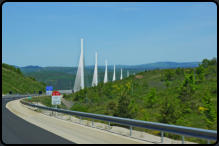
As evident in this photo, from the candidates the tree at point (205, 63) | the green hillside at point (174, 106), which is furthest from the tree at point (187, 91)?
the tree at point (205, 63)

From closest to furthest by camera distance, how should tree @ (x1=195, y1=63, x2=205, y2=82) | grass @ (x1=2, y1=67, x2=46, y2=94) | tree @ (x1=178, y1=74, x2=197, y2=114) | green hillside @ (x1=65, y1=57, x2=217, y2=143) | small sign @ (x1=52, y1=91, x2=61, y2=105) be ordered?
small sign @ (x1=52, y1=91, x2=61, y2=105) → green hillside @ (x1=65, y1=57, x2=217, y2=143) → tree @ (x1=178, y1=74, x2=197, y2=114) → tree @ (x1=195, y1=63, x2=205, y2=82) → grass @ (x1=2, y1=67, x2=46, y2=94)

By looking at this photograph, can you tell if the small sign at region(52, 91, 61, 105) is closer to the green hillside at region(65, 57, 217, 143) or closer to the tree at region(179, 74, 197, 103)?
the green hillside at region(65, 57, 217, 143)

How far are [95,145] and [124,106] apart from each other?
2013 centimetres

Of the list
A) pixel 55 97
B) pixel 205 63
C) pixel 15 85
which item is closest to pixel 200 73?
pixel 205 63

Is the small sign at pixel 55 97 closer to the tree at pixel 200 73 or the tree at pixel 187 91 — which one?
the tree at pixel 187 91

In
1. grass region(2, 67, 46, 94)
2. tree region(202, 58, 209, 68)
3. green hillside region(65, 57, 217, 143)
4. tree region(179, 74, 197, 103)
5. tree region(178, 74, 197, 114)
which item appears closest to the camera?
green hillside region(65, 57, 217, 143)

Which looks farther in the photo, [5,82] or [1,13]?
[5,82]

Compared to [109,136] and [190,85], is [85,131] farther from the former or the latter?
[190,85]

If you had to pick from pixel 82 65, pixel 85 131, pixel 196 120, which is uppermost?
pixel 82 65

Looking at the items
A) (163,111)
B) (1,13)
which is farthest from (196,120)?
(1,13)

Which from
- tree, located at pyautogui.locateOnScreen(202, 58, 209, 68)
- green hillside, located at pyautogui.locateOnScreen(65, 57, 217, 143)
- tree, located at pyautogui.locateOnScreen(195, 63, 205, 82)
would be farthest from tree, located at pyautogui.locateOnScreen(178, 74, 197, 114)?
tree, located at pyautogui.locateOnScreen(202, 58, 209, 68)

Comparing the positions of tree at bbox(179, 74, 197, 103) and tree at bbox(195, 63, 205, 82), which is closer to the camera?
tree at bbox(179, 74, 197, 103)

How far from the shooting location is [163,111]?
82.7 ft

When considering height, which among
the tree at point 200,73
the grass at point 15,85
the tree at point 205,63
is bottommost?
the grass at point 15,85
